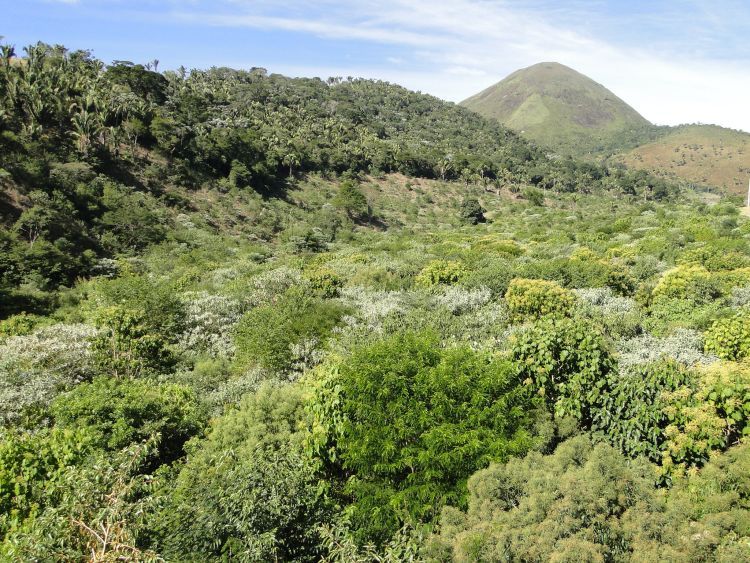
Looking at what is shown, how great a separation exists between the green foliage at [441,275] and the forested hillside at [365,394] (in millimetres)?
136

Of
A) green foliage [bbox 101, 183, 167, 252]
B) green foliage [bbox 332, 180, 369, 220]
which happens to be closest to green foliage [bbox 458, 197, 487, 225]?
green foliage [bbox 332, 180, 369, 220]

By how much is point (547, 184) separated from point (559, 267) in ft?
364

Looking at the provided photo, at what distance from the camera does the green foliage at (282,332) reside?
18.2 metres

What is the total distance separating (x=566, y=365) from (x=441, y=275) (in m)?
16.4

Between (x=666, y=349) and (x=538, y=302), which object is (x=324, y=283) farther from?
(x=666, y=349)

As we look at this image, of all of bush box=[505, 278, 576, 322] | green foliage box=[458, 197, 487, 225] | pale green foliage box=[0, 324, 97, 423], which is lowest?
pale green foliage box=[0, 324, 97, 423]

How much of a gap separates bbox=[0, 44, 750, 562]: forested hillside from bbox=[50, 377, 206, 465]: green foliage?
0.24ft

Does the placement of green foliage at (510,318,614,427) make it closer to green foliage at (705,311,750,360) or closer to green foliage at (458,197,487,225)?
green foliage at (705,311,750,360)

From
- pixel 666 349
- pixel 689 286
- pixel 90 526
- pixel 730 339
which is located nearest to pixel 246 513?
pixel 90 526

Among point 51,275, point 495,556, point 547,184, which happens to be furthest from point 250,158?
point 547,184

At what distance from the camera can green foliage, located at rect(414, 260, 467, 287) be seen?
92.3 ft

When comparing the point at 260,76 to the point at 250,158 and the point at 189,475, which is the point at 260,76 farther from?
the point at 189,475

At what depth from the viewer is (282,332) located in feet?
62.4

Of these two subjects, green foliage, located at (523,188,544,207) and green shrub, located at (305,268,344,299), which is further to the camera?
green foliage, located at (523,188,544,207)
